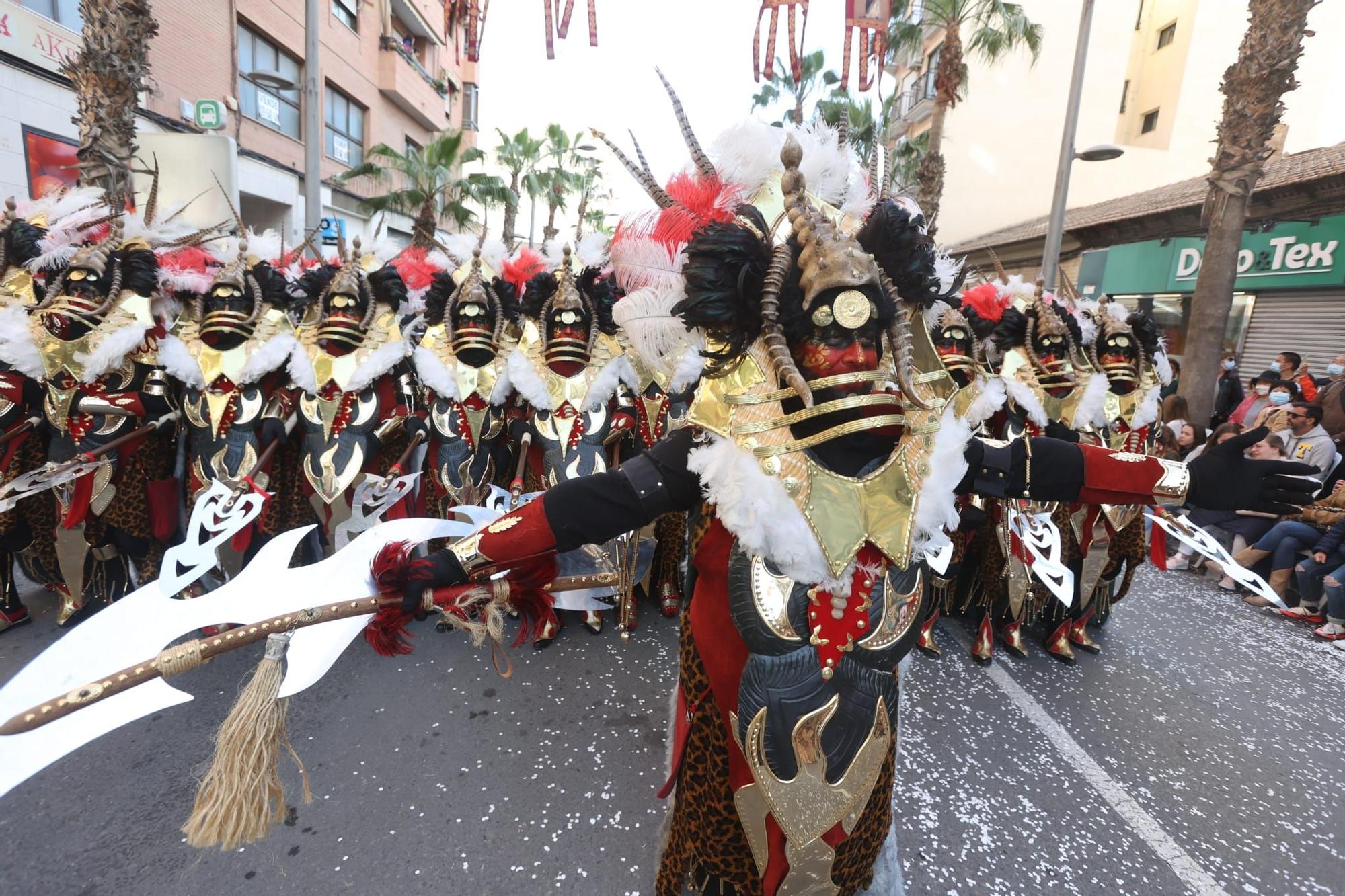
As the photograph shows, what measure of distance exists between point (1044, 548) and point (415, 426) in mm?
3597

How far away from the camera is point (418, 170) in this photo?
49.8ft

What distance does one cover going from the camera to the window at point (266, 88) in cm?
1401

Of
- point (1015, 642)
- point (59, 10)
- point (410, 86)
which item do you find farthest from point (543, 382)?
point (410, 86)

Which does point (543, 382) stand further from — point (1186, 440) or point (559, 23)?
point (1186, 440)

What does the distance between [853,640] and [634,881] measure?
149cm

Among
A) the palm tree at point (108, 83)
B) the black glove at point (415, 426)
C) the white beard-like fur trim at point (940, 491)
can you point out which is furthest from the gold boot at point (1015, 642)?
the palm tree at point (108, 83)

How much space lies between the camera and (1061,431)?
12.4 feet

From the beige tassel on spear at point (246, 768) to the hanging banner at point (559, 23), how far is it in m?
5.82

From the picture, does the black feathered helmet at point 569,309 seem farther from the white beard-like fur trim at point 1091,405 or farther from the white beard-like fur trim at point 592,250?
the white beard-like fur trim at point 1091,405

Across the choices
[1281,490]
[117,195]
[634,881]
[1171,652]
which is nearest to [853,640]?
[1281,490]

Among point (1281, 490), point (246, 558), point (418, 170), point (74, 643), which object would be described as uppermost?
point (418, 170)

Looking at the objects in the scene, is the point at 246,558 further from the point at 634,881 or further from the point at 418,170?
the point at 418,170

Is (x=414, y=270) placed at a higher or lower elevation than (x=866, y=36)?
lower

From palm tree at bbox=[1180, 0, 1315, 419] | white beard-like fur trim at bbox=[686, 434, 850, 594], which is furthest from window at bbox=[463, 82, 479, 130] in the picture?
white beard-like fur trim at bbox=[686, 434, 850, 594]
